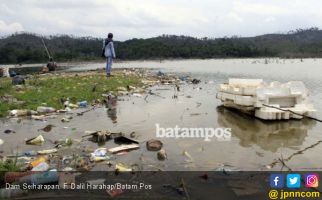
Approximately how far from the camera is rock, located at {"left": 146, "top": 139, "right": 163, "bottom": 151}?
750 cm

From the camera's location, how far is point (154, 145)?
7559 mm

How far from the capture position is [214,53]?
88.1m

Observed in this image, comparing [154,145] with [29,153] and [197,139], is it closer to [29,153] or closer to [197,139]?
[197,139]

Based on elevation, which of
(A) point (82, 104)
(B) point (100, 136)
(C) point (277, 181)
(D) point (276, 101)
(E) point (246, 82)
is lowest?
(C) point (277, 181)

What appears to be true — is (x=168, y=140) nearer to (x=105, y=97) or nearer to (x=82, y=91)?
(x=105, y=97)

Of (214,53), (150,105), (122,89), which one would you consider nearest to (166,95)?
(122,89)

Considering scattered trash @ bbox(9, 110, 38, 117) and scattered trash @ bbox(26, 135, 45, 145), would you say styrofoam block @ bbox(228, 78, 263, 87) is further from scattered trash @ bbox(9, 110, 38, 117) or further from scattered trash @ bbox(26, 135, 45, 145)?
scattered trash @ bbox(26, 135, 45, 145)

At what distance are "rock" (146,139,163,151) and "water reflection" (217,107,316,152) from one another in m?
1.80

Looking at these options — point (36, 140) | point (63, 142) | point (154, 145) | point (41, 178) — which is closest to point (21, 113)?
point (36, 140)

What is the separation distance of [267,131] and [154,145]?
126 inches

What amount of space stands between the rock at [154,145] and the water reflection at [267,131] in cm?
180

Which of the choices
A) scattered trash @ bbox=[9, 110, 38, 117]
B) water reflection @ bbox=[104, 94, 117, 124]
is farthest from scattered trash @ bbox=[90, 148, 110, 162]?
scattered trash @ bbox=[9, 110, 38, 117]

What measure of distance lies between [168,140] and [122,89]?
8338mm

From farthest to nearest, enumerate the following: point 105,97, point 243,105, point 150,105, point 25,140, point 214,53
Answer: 1. point 214,53
2. point 105,97
3. point 150,105
4. point 243,105
5. point 25,140
